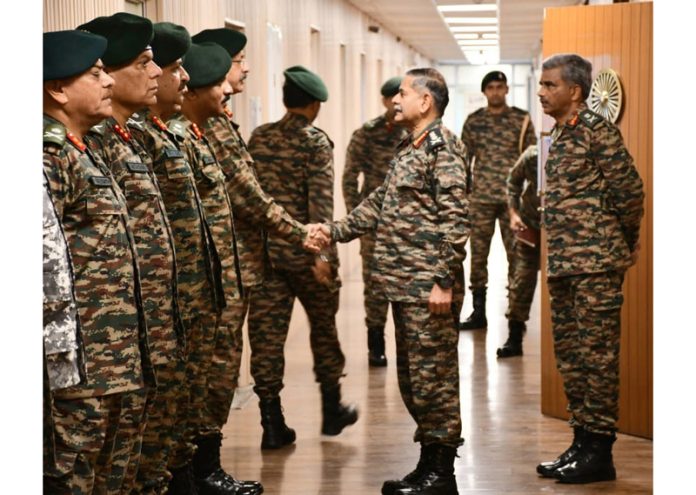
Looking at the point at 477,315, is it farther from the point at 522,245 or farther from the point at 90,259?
the point at 90,259

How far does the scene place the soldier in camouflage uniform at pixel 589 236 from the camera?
15.4ft

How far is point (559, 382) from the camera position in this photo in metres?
5.88

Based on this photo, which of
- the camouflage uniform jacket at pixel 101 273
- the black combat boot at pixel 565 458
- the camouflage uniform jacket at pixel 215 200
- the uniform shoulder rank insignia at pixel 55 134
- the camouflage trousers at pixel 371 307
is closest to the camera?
the uniform shoulder rank insignia at pixel 55 134

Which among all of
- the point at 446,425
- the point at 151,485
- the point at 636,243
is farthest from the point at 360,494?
the point at 636,243

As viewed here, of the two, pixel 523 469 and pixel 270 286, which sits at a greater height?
pixel 270 286

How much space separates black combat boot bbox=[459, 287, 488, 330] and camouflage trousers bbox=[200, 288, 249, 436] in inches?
175

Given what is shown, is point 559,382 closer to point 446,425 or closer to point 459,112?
point 446,425

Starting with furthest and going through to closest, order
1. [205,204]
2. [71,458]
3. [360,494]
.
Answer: [360,494] < [205,204] < [71,458]

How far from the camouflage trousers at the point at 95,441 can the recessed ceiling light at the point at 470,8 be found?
1225 centimetres

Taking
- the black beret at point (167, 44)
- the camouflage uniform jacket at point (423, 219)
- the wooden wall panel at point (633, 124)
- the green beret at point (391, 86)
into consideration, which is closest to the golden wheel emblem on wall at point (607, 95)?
the wooden wall panel at point (633, 124)

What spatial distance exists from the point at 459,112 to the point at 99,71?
94.8 ft

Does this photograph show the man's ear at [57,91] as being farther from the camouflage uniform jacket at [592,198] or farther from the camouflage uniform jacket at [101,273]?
the camouflage uniform jacket at [592,198]

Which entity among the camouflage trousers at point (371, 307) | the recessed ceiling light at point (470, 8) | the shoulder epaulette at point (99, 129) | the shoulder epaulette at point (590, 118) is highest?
the recessed ceiling light at point (470, 8)

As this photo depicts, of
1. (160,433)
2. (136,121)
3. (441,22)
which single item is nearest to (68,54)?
(136,121)
